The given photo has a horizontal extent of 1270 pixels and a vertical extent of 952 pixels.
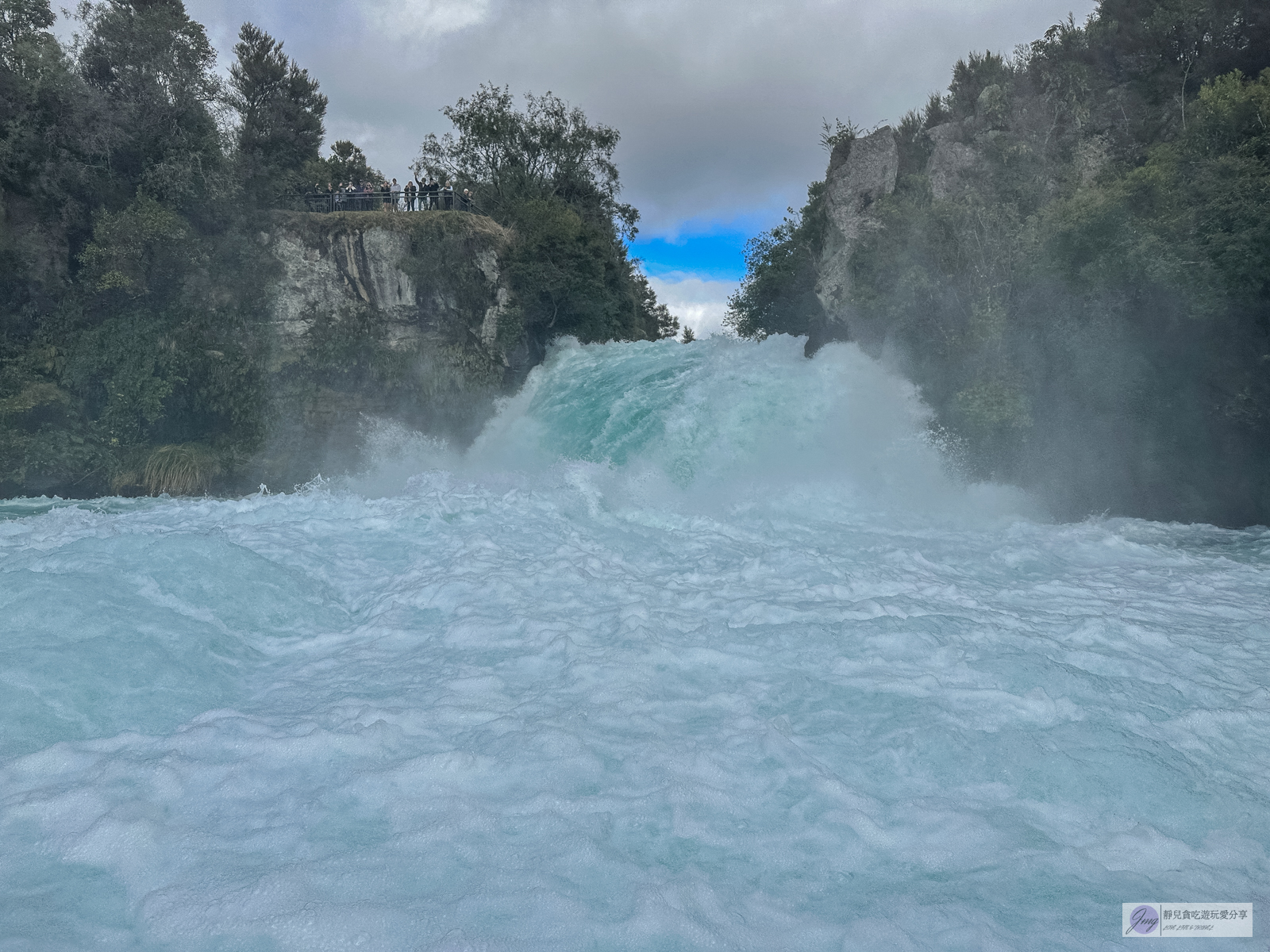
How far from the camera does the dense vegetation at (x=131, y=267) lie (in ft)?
64.2

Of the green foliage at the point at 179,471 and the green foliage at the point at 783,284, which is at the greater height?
the green foliage at the point at 783,284

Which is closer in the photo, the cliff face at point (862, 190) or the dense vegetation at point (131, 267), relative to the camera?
the cliff face at point (862, 190)

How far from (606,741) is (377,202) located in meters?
23.4

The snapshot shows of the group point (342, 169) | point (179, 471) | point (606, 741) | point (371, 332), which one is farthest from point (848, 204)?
point (342, 169)

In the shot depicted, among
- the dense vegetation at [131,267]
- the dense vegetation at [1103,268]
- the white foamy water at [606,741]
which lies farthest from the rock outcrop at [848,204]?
the white foamy water at [606,741]

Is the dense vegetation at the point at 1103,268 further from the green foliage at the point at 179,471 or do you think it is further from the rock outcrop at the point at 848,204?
the green foliage at the point at 179,471

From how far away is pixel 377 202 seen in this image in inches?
964

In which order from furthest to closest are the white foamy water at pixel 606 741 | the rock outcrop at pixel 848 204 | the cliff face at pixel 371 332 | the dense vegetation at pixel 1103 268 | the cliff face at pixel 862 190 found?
the cliff face at pixel 371 332 < the rock outcrop at pixel 848 204 < the cliff face at pixel 862 190 < the dense vegetation at pixel 1103 268 < the white foamy water at pixel 606 741

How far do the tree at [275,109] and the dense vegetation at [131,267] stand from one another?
3.93 ft

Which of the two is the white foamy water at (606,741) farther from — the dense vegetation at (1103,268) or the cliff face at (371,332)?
the cliff face at (371,332)

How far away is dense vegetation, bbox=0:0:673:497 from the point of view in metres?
19.6

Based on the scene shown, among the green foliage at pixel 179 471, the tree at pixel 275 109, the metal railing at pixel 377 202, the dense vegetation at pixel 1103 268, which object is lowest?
the green foliage at pixel 179 471

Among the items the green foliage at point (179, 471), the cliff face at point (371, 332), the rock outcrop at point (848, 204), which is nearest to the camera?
the rock outcrop at point (848, 204)

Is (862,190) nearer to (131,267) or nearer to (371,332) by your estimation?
(371,332)
